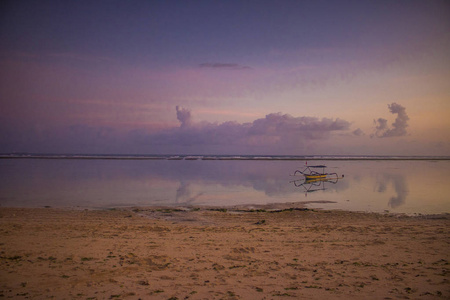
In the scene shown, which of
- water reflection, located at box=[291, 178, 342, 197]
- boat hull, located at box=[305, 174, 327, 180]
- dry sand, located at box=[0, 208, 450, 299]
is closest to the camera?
dry sand, located at box=[0, 208, 450, 299]

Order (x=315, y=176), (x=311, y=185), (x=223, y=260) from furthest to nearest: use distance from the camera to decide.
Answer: (x=315, y=176)
(x=311, y=185)
(x=223, y=260)

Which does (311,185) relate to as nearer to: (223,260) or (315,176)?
(315,176)

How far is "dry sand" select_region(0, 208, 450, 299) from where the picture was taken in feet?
18.6

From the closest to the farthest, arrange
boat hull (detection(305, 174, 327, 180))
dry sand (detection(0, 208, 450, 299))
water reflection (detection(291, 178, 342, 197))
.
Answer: dry sand (detection(0, 208, 450, 299)) → water reflection (detection(291, 178, 342, 197)) → boat hull (detection(305, 174, 327, 180))


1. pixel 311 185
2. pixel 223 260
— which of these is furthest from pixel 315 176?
pixel 223 260

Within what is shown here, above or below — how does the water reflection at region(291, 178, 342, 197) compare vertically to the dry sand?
below

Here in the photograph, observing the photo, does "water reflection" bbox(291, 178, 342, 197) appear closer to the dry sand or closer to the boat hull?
the boat hull

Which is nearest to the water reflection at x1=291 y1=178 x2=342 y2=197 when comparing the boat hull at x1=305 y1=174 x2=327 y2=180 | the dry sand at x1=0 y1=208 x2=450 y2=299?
the boat hull at x1=305 y1=174 x2=327 y2=180

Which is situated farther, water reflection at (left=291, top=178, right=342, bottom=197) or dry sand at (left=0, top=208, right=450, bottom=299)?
water reflection at (left=291, top=178, right=342, bottom=197)

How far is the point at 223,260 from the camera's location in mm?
7406

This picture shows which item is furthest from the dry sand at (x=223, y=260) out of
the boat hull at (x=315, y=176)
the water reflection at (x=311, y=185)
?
the boat hull at (x=315, y=176)

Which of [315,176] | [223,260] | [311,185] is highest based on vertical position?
[223,260]

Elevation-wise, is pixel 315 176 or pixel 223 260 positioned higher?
pixel 223 260

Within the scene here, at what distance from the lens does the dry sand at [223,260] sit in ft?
18.6
